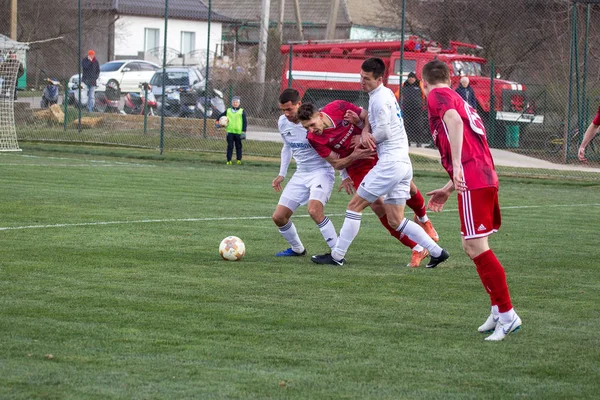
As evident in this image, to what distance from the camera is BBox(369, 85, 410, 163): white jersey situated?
9578 mm

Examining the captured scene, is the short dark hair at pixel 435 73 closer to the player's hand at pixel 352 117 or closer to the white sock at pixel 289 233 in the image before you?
the player's hand at pixel 352 117

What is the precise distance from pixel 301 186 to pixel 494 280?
411 cm

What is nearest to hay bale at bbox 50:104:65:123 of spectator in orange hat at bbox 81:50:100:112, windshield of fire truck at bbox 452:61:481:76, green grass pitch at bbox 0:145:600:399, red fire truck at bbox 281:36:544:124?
spectator in orange hat at bbox 81:50:100:112

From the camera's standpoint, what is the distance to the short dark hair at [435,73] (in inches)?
286

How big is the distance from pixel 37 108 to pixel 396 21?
15.5 m

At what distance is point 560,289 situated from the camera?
8.71 meters

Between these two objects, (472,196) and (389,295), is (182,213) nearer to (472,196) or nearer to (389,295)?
(389,295)

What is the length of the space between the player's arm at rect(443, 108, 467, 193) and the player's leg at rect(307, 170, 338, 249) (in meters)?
3.66

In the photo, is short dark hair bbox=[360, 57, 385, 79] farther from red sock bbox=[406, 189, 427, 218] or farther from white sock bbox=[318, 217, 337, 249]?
white sock bbox=[318, 217, 337, 249]

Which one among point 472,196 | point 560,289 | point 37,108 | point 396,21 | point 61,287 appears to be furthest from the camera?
point 396,21

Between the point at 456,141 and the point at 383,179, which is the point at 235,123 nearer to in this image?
the point at 383,179

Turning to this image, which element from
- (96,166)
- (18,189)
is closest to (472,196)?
(18,189)

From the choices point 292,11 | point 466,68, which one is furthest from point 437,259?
point 292,11

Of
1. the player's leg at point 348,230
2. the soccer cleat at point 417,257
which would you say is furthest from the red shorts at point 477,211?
the soccer cleat at point 417,257
